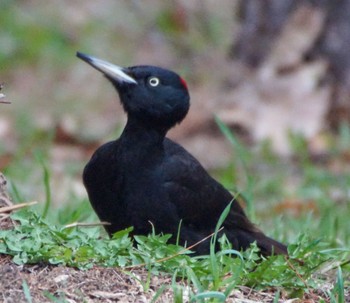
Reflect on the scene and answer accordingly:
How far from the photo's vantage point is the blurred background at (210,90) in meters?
9.07

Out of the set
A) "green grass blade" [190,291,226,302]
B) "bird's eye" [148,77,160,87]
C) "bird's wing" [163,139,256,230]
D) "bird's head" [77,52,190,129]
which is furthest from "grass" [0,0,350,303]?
"bird's eye" [148,77,160,87]

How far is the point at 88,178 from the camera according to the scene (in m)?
6.08

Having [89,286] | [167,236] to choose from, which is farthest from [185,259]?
[89,286]

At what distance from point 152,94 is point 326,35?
15.9ft

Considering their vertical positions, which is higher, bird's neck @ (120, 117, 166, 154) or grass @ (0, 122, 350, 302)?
bird's neck @ (120, 117, 166, 154)

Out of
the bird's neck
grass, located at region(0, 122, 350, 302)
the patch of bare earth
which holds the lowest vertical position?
the patch of bare earth

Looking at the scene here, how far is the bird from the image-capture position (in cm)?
591

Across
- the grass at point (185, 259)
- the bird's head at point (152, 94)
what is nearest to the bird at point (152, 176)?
the bird's head at point (152, 94)

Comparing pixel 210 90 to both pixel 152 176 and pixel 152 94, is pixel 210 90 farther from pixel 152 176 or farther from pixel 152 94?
pixel 152 176

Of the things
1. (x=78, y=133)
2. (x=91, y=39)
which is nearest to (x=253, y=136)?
(x=78, y=133)

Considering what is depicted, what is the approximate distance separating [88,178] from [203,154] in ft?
12.6

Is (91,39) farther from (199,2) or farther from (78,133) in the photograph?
(78,133)

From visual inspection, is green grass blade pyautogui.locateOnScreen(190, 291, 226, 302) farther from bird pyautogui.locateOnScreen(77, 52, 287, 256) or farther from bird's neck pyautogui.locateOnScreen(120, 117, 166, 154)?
bird's neck pyautogui.locateOnScreen(120, 117, 166, 154)

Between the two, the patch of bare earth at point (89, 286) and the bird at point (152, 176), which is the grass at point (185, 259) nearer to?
the patch of bare earth at point (89, 286)
